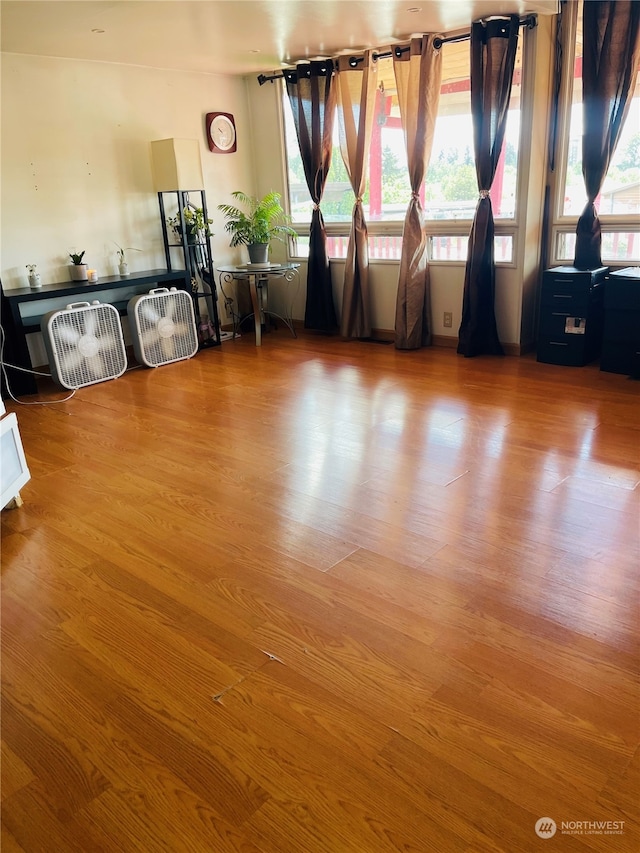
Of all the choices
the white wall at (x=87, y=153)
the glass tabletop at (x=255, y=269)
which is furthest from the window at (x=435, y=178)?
the white wall at (x=87, y=153)

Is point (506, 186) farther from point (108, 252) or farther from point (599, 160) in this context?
point (108, 252)

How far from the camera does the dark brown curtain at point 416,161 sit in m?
4.72

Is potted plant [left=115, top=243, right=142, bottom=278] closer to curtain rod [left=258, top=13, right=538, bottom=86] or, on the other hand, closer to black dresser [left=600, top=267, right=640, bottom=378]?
curtain rod [left=258, top=13, right=538, bottom=86]

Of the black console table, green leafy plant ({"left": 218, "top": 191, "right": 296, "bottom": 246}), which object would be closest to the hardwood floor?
the black console table

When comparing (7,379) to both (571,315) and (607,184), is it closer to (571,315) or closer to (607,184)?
(571,315)

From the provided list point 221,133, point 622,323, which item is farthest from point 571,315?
point 221,133

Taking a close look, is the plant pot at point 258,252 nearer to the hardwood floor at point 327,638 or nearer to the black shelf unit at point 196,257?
the black shelf unit at point 196,257

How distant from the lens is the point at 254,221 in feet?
18.4

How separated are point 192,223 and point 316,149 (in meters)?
1.27

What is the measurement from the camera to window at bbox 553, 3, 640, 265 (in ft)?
14.1

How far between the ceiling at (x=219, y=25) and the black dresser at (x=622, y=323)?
1.81m

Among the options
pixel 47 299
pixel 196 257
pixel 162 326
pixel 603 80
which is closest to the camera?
pixel 603 80

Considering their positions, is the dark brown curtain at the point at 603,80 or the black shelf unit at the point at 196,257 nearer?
the dark brown curtain at the point at 603,80

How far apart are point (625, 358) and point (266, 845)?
397cm
